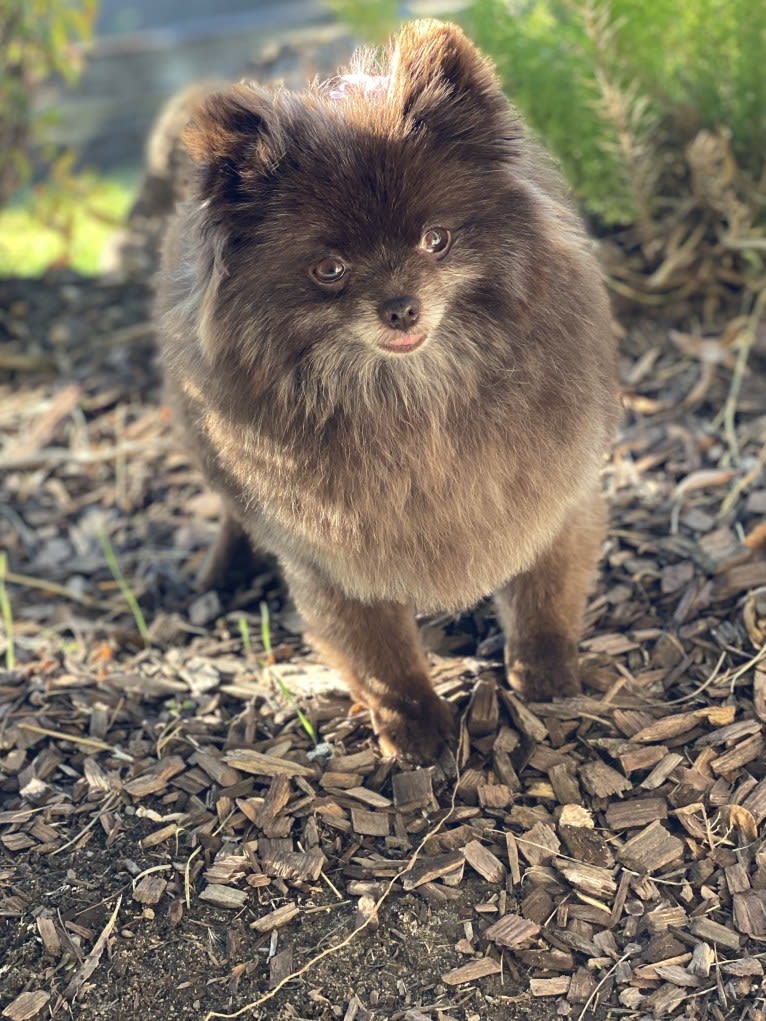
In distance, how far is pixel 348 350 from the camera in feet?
8.87

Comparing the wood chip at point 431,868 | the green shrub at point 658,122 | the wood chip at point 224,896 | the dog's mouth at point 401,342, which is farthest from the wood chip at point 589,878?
the green shrub at point 658,122

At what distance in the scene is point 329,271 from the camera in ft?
8.57

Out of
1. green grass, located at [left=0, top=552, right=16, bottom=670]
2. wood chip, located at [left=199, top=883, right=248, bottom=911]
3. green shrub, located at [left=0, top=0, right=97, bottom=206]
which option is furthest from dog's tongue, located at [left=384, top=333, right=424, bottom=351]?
green shrub, located at [left=0, top=0, right=97, bottom=206]

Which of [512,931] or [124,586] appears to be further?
[124,586]

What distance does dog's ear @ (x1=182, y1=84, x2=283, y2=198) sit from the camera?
2.62 m

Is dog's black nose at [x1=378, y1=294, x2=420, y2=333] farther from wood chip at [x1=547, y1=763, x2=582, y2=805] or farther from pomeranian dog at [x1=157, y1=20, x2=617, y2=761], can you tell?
wood chip at [x1=547, y1=763, x2=582, y2=805]

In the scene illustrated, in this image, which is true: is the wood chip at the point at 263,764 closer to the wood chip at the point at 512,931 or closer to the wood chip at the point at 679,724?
the wood chip at the point at 512,931

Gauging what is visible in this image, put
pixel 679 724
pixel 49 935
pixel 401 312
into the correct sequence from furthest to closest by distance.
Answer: pixel 679 724, pixel 49 935, pixel 401 312

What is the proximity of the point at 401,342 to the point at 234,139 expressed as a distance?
56cm

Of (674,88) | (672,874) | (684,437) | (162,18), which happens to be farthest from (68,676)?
(162,18)

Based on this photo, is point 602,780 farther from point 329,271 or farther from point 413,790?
point 329,271

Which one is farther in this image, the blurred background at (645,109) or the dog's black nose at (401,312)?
the blurred background at (645,109)

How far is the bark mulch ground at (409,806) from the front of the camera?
9.08ft

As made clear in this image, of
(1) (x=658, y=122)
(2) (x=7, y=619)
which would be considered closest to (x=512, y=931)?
(2) (x=7, y=619)
